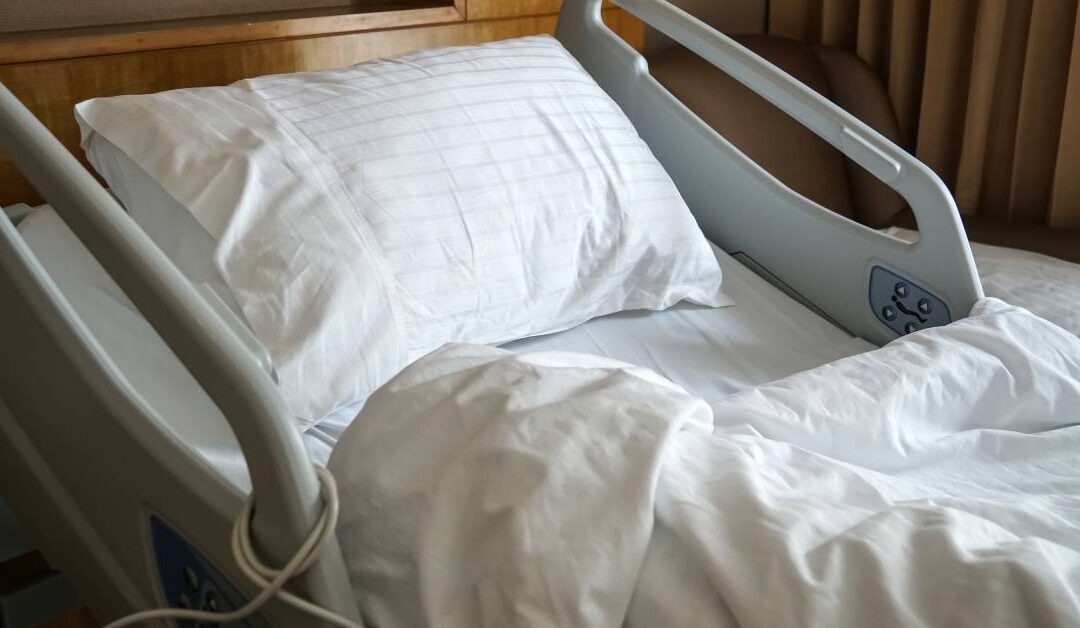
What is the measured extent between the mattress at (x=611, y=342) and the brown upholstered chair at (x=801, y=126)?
55cm

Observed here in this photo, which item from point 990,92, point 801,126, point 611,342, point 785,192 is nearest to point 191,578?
point 611,342

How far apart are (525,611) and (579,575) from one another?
4 cm

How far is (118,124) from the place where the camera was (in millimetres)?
1353

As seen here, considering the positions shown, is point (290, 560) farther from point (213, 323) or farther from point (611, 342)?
point (611, 342)

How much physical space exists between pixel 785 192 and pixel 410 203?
2.06 feet

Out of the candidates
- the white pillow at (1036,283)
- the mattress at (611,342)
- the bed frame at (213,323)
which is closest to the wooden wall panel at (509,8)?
the bed frame at (213,323)

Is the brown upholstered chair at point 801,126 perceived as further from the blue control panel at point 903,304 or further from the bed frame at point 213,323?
the blue control panel at point 903,304

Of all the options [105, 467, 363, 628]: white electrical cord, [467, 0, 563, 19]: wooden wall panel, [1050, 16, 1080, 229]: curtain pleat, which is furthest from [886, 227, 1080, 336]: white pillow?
[105, 467, 363, 628]: white electrical cord

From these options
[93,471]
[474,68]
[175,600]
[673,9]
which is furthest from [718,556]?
[673,9]

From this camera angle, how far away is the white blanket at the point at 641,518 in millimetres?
653

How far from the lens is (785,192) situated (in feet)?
5.43

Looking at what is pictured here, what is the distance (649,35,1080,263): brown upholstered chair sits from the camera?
216 centimetres

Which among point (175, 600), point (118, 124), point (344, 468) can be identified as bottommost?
point (175, 600)

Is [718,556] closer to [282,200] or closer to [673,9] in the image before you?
[282,200]
